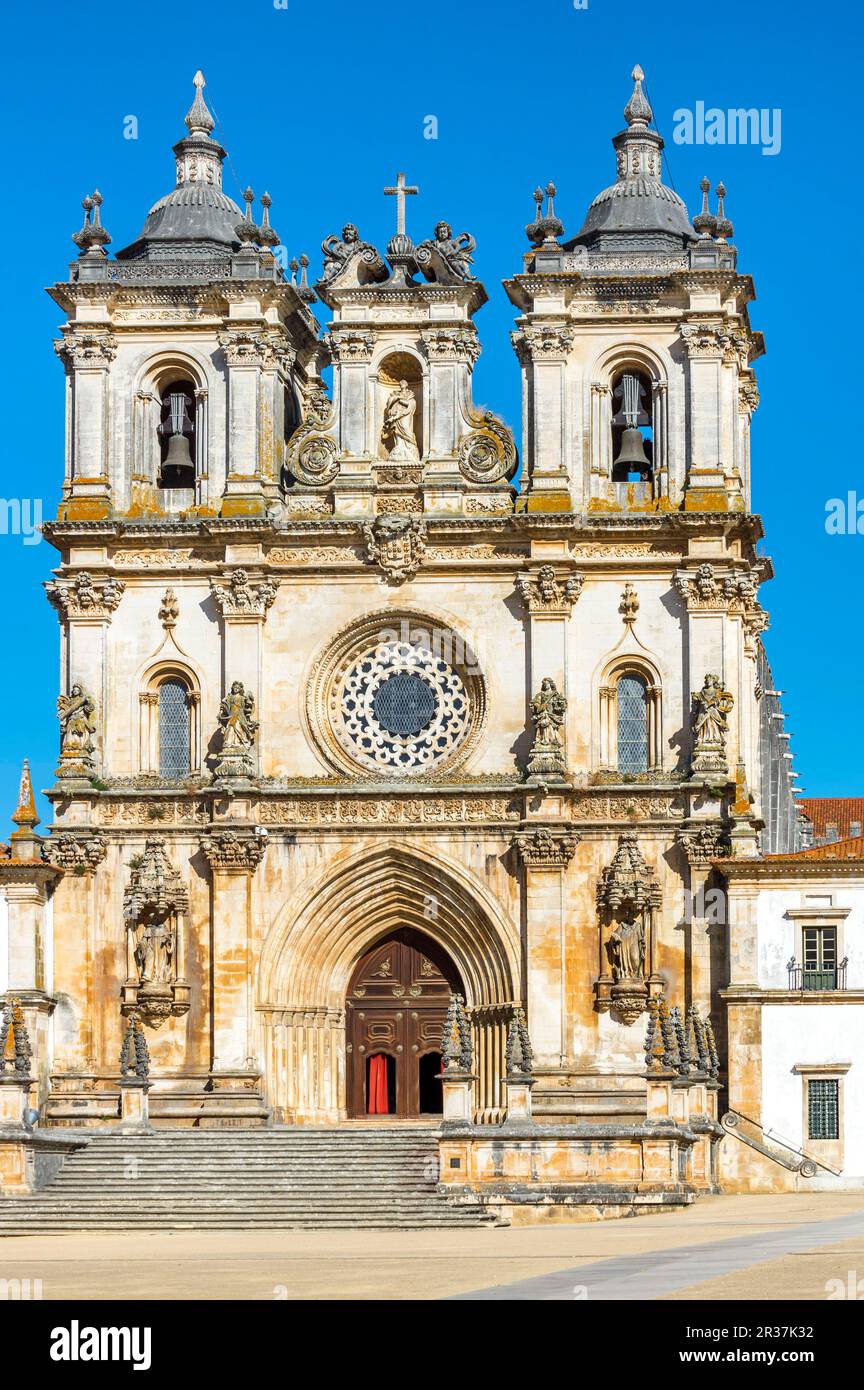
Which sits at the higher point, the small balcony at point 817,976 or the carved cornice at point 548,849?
the carved cornice at point 548,849

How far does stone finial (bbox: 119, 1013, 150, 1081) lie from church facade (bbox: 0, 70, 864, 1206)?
190 cm

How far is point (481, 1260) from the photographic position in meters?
32.8

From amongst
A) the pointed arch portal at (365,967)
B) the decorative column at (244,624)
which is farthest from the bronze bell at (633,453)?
the pointed arch portal at (365,967)

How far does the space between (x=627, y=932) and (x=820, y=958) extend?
12.2ft

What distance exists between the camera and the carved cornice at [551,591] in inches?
2170

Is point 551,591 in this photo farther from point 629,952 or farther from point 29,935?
point 29,935

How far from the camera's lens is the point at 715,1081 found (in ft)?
172

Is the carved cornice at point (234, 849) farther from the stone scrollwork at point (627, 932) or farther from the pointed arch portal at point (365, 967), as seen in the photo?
the stone scrollwork at point (627, 932)

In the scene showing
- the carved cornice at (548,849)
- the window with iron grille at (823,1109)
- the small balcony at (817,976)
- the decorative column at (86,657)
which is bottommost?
the window with iron grille at (823,1109)

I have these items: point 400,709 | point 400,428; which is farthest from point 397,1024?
point 400,428

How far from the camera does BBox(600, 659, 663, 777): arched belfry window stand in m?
55.0

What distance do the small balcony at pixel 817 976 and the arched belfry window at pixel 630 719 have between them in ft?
15.8
